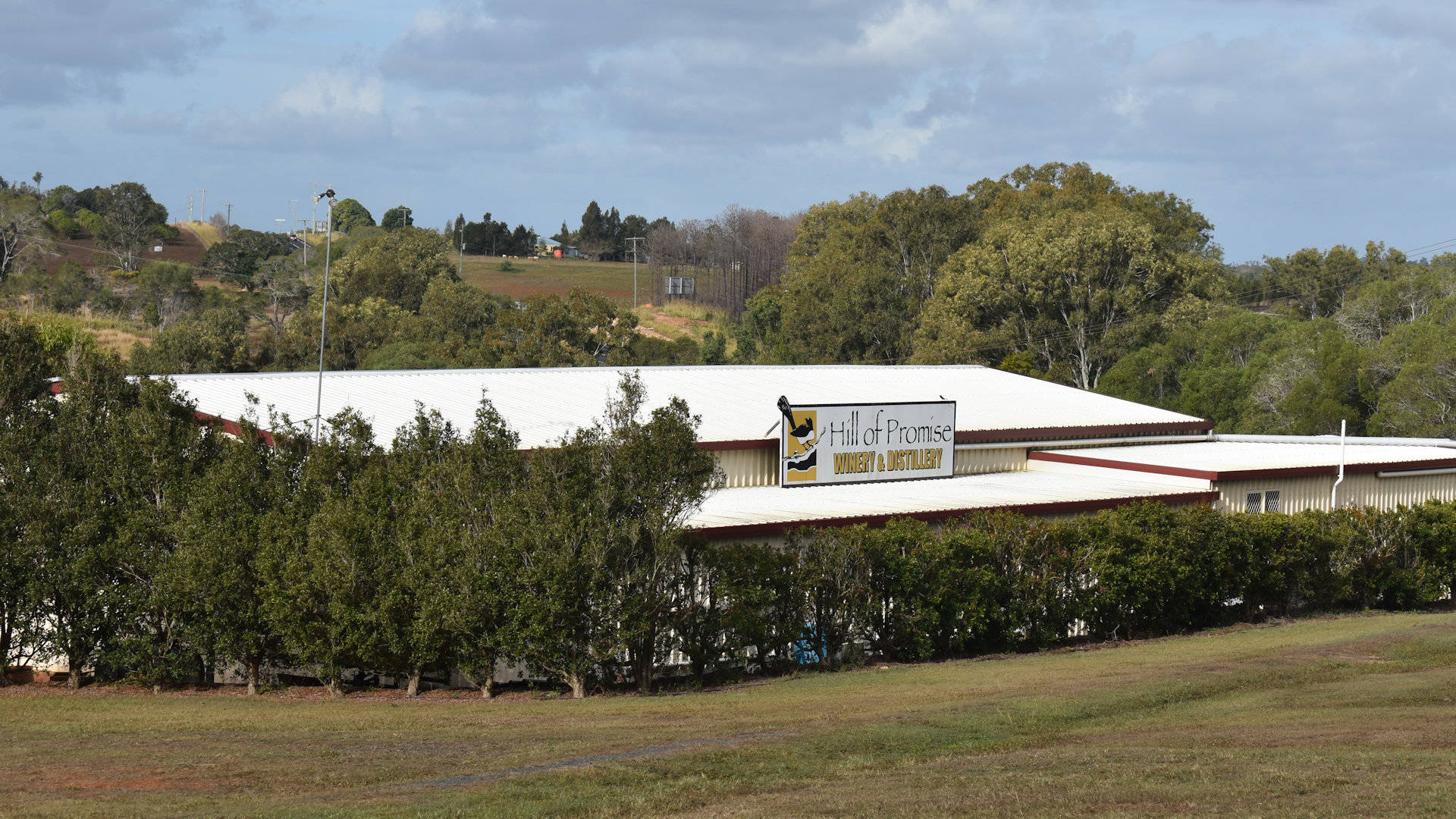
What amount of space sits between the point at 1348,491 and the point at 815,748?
22911 mm

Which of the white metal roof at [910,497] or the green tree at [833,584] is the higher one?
the white metal roof at [910,497]

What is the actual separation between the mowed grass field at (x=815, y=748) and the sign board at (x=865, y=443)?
8679 millimetres

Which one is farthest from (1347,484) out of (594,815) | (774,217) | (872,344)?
(774,217)

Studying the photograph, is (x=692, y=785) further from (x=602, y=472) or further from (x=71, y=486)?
(x=71, y=486)

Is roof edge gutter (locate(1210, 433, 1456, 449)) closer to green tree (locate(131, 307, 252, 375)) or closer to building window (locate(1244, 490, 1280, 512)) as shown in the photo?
building window (locate(1244, 490, 1280, 512))

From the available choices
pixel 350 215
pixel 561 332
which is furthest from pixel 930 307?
pixel 350 215

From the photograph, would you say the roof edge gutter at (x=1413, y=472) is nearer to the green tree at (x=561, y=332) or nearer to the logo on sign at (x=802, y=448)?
the logo on sign at (x=802, y=448)

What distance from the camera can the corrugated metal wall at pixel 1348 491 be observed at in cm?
2891

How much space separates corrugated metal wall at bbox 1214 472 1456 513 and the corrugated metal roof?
17.9 feet

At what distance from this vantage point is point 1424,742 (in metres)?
12.5

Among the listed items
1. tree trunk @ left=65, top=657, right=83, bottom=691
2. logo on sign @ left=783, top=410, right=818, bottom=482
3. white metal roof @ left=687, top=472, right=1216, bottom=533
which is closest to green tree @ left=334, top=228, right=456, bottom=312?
white metal roof @ left=687, top=472, right=1216, bottom=533

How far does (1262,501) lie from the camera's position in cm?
2939

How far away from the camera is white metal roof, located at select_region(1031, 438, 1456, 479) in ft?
98.8

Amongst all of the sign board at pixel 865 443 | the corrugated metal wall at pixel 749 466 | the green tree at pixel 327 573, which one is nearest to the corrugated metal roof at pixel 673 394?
the corrugated metal wall at pixel 749 466
